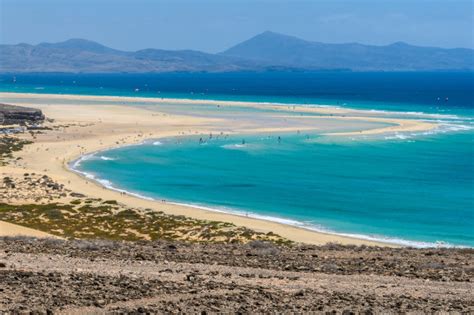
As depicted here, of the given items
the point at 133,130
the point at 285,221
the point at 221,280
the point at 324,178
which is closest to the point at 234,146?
the point at 133,130

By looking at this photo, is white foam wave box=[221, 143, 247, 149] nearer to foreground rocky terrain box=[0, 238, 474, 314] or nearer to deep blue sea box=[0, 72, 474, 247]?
deep blue sea box=[0, 72, 474, 247]

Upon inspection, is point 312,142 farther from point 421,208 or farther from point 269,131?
point 421,208

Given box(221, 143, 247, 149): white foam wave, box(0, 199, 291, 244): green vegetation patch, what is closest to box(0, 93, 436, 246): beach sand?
box(0, 199, 291, 244): green vegetation patch

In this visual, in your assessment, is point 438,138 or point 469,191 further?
point 438,138

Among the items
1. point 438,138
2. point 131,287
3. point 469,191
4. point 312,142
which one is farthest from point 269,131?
point 131,287

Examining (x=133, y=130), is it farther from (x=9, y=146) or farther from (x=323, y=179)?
(x=323, y=179)

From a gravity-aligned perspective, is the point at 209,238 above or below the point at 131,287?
below

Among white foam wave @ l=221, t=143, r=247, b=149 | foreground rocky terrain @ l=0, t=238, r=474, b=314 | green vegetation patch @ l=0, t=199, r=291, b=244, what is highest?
foreground rocky terrain @ l=0, t=238, r=474, b=314
